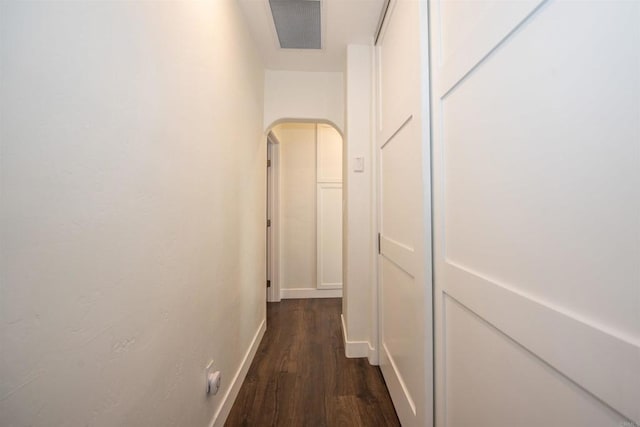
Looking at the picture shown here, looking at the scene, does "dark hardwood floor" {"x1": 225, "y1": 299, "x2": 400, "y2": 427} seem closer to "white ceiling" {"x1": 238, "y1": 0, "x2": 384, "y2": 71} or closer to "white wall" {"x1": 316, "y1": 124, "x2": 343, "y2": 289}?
"white wall" {"x1": 316, "y1": 124, "x2": 343, "y2": 289}

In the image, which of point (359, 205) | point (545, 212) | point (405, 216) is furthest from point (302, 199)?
point (545, 212)

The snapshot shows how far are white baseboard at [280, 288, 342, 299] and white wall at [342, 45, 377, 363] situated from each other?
1.33 meters

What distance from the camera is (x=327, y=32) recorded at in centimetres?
181

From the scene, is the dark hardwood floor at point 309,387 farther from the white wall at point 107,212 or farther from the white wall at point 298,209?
the white wall at point 298,209

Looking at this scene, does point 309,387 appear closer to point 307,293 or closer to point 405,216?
point 405,216

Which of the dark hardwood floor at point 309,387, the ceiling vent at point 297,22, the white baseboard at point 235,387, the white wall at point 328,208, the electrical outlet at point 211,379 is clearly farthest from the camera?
the white wall at point 328,208

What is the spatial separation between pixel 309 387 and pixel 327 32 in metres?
2.49

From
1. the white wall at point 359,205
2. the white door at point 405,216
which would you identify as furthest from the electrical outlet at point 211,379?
the white wall at point 359,205

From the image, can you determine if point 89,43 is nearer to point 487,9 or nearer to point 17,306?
point 17,306

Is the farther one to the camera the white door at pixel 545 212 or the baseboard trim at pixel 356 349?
the baseboard trim at pixel 356 349

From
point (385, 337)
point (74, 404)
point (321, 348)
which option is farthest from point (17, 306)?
point (321, 348)

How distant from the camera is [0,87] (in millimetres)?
399

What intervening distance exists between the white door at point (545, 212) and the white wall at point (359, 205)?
42.8 inches

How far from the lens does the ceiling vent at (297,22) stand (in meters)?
1.57
